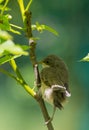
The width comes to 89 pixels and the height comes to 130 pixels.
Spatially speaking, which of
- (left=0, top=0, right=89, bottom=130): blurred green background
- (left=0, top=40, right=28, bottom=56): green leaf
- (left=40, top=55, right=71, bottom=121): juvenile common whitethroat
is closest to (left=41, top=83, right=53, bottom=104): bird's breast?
(left=40, top=55, right=71, bottom=121): juvenile common whitethroat

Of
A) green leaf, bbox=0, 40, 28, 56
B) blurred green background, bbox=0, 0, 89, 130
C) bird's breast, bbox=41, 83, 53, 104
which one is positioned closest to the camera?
green leaf, bbox=0, 40, 28, 56

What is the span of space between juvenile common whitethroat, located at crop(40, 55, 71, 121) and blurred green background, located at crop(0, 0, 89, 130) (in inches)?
39.7

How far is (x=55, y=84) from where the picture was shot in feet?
3.84

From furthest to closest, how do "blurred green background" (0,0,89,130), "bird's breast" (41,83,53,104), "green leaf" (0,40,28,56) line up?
"blurred green background" (0,0,89,130) → "bird's breast" (41,83,53,104) → "green leaf" (0,40,28,56)

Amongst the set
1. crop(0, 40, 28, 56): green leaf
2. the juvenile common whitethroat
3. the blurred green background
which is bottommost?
the blurred green background

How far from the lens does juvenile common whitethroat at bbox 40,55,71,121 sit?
3.77ft

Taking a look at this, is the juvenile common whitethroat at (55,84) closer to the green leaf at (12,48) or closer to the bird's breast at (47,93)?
the bird's breast at (47,93)

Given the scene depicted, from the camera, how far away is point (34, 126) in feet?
9.40

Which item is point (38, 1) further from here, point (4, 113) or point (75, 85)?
point (4, 113)

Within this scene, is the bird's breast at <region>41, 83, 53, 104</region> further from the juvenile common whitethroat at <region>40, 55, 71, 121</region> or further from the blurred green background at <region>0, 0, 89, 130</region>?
the blurred green background at <region>0, 0, 89, 130</region>

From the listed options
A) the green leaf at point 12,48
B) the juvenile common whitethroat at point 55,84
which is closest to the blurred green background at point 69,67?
the juvenile common whitethroat at point 55,84

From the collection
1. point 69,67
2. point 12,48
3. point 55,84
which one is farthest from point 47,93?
point 69,67

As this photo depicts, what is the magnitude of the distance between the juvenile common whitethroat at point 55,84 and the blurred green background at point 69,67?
3.31ft

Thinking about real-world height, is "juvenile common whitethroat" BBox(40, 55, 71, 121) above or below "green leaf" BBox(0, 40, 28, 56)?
below
